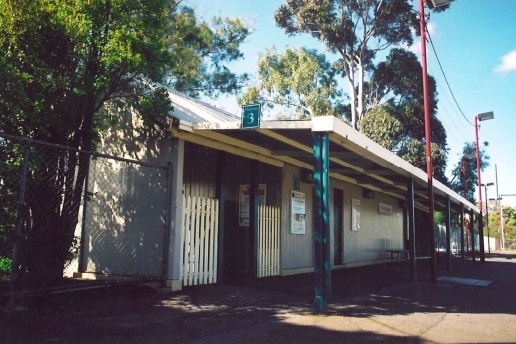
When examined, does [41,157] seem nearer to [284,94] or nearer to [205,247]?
[205,247]

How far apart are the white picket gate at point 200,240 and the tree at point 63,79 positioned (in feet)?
6.22

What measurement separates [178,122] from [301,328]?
12.6ft

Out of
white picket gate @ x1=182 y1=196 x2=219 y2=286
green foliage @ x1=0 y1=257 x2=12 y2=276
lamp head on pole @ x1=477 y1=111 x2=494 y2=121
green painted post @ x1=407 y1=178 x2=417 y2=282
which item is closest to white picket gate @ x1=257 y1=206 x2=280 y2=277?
white picket gate @ x1=182 y1=196 x2=219 y2=286

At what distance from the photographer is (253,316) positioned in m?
5.93

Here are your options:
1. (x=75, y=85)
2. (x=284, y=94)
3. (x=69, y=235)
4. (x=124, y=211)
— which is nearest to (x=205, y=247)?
(x=124, y=211)

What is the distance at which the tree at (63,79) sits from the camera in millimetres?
6207

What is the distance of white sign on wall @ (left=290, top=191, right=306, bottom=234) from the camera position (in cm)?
1133

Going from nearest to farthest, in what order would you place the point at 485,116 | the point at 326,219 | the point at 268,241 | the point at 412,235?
the point at 326,219
the point at 268,241
the point at 412,235
the point at 485,116

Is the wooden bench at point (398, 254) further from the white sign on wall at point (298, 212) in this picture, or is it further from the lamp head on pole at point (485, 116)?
the lamp head on pole at point (485, 116)

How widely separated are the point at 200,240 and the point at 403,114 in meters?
19.2

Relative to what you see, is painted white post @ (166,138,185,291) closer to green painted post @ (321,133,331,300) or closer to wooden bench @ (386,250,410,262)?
green painted post @ (321,133,331,300)

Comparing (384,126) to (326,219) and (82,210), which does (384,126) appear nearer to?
(82,210)

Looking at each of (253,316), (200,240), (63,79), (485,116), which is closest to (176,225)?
(200,240)

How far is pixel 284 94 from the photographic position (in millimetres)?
29906
